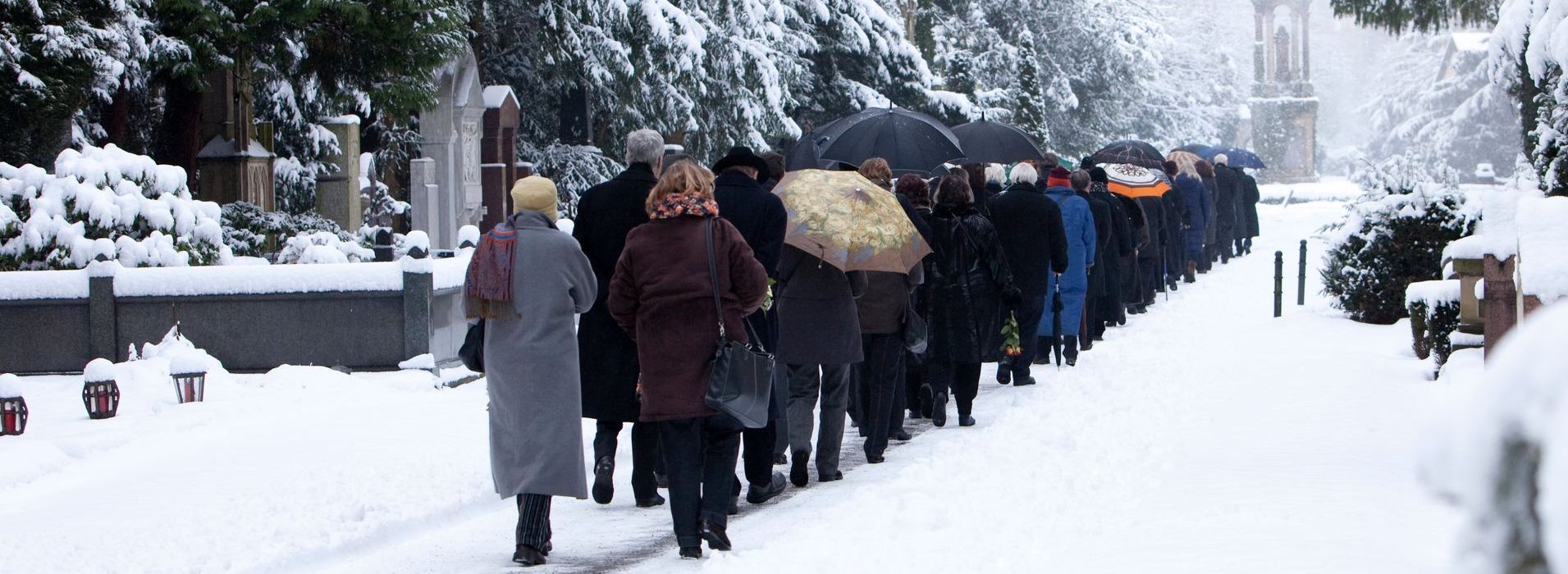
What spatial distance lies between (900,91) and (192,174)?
58.8 ft

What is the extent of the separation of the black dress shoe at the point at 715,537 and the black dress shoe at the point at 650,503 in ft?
5.07

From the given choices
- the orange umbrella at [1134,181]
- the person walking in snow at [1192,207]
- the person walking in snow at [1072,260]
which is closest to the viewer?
the person walking in snow at [1072,260]

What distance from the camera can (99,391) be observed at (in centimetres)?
1183

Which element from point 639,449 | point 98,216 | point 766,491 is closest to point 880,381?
point 766,491

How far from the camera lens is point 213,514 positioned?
841cm

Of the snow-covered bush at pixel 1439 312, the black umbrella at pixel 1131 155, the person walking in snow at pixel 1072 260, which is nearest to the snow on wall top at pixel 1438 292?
the snow-covered bush at pixel 1439 312

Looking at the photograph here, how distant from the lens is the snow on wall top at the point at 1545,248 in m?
7.46

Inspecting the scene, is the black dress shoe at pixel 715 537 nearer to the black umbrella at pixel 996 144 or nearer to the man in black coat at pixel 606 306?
the man in black coat at pixel 606 306

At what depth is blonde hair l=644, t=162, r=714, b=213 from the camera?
7.48 metres

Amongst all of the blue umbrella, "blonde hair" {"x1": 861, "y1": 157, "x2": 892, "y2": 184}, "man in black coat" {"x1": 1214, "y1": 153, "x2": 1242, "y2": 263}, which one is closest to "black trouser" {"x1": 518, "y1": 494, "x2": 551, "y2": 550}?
"blonde hair" {"x1": 861, "y1": 157, "x2": 892, "y2": 184}

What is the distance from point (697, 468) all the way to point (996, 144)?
12690 millimetres

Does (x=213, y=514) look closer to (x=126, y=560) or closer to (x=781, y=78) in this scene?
(x=126, y=560)

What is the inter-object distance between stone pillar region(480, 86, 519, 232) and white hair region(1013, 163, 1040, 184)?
45.5 ft

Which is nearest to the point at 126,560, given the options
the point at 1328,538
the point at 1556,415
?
the point at 1328,538
